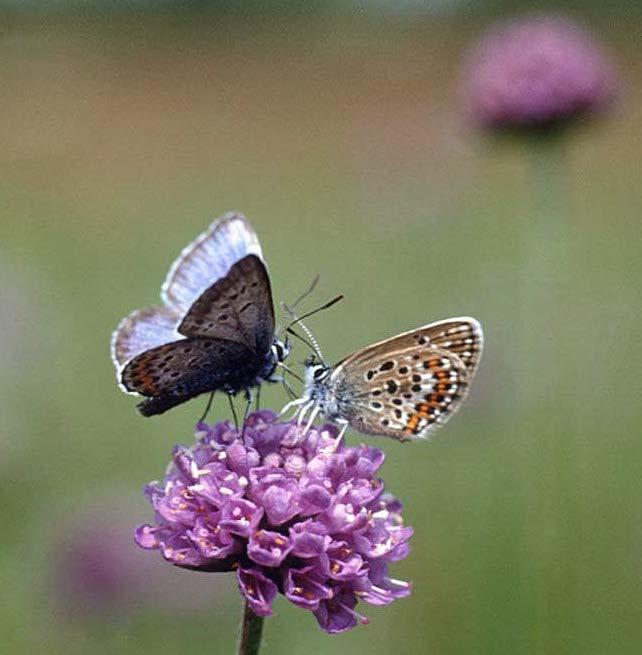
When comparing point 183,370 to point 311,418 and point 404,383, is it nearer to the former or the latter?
point 311,418

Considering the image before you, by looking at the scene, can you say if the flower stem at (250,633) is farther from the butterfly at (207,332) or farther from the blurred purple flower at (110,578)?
the blurred purple flower at (110,578)

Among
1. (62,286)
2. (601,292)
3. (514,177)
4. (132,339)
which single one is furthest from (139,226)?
(132,339)

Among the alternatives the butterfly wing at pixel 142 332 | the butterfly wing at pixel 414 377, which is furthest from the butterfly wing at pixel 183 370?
the butterfly wing at pixel 414 377

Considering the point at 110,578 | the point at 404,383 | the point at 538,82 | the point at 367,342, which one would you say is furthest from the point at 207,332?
the point at 367,342

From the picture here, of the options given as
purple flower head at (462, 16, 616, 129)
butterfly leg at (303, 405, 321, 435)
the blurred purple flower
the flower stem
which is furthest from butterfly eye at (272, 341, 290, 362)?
purple flower head at (462, 16, 616, 129)

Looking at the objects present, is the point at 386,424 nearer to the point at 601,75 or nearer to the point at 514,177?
the point at 601,75

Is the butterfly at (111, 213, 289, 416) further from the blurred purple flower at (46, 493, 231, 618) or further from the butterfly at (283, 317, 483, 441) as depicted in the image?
the blurred purple flower at (46, 493, 231, 618)

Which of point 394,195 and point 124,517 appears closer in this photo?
point 124,517
